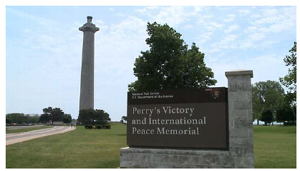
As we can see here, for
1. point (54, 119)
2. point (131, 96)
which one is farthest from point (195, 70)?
point (54, 119)

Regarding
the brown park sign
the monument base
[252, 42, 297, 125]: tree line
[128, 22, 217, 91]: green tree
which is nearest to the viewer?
the monument base

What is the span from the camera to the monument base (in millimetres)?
9531

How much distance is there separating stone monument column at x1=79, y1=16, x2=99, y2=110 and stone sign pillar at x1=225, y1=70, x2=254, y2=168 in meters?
112

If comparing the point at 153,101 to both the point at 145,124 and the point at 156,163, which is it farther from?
the point at 156,163

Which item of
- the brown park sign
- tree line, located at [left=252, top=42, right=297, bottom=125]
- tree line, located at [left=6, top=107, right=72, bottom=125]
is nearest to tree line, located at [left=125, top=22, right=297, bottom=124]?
the brown park sign

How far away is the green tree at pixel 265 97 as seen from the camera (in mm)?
82875

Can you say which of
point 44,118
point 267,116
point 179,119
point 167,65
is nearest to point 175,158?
point 179,119

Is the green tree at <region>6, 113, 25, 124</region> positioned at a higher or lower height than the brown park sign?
lower

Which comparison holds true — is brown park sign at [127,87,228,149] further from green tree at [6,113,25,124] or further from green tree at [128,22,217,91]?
green tree at [6,113,25,124]

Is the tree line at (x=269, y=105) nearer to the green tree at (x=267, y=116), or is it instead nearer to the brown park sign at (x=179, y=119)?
the green tree at (x=267, y=116)

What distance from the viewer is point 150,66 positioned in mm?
30875

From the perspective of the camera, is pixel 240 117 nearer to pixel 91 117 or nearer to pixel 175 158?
pixel 175 158

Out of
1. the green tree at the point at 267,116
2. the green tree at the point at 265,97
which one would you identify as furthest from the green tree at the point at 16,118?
the green tree at the point at 267,116

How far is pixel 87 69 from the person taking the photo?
118062 mm
